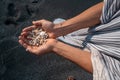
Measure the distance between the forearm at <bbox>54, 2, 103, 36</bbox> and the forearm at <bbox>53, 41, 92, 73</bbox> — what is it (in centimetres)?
10

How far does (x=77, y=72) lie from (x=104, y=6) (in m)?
0.64

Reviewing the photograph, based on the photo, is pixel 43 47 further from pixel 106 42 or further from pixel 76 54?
pixel 106 42

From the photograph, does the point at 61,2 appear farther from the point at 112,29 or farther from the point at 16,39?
the point at 112,29

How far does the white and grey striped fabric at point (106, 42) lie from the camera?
66.1 inches

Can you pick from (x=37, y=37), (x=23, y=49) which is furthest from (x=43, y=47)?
(x=23, y=49)

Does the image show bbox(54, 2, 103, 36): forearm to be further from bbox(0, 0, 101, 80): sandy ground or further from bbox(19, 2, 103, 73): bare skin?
bbox(0, 0, 101, 80): sandy ground

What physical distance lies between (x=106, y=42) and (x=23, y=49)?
769mm

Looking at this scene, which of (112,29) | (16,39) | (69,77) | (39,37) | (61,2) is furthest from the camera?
(61,2)

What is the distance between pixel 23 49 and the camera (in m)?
2.41

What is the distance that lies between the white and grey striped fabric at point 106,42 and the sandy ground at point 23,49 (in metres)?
0.44

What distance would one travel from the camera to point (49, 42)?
6.24ft

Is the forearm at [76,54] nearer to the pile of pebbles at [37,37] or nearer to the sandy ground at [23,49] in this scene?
the pile of pebbles at [37,37]

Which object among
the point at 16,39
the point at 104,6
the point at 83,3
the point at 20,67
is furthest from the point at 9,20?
the point at 104,6

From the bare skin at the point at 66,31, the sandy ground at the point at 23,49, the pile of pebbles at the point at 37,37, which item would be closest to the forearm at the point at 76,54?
the bare skin at the point at 66,31
